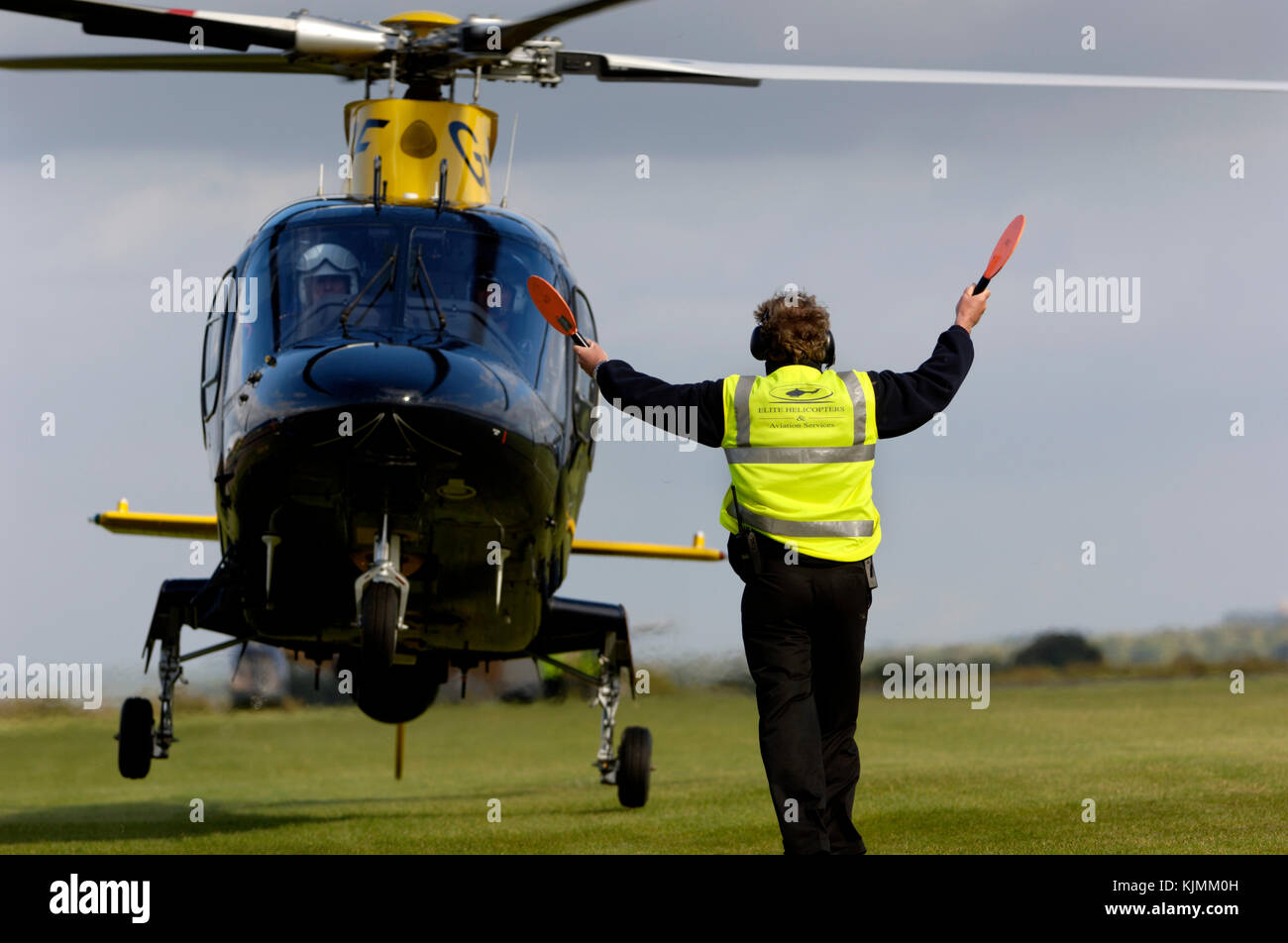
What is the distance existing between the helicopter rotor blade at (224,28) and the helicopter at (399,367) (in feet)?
0.04

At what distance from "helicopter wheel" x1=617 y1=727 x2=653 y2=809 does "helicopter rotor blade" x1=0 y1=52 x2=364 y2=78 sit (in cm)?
564

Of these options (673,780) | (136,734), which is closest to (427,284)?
(136,734)

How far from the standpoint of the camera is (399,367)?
8180 millimetres

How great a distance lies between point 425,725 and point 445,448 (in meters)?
23.0

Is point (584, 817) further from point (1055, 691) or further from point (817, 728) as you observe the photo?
point (1055, 691)

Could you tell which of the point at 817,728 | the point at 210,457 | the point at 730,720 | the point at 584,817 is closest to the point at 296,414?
the point at 210,457

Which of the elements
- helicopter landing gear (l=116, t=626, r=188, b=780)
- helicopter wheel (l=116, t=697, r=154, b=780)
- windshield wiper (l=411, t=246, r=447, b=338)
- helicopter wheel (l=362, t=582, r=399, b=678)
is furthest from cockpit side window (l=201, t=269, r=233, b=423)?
helicopter wheel (l=116, t=697, r=154, b=780)

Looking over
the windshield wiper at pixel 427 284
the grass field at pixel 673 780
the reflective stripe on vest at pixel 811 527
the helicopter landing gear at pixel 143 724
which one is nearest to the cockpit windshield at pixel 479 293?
the windshield wiper at pixel 427 284

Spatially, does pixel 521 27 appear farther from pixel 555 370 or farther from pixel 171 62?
pixel 171 62

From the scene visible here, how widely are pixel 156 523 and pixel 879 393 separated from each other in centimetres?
791

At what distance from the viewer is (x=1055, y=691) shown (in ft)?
94.6

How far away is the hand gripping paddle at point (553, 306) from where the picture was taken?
250 inches

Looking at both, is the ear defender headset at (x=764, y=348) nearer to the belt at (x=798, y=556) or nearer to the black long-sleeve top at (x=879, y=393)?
the black long-sleeve top at (x=879, y=393)
